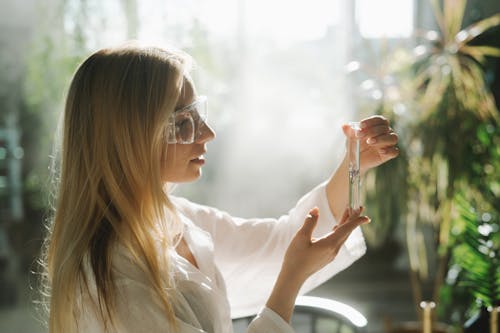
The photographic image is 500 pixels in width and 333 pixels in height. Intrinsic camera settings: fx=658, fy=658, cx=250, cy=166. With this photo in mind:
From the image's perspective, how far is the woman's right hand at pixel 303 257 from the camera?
47.5 inches

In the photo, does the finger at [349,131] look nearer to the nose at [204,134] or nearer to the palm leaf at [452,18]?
the nose at [204,134]

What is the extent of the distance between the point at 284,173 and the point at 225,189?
283 mm

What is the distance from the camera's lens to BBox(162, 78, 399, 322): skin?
121 centimetres

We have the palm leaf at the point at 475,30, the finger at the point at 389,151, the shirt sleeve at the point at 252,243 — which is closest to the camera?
the finger at the point at 389,151

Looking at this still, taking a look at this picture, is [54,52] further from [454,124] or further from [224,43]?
[454,124]

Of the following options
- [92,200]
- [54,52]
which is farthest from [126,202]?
[54,52]

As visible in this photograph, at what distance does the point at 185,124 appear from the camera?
1.24 metres

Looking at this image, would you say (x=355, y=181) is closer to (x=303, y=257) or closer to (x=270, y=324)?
(x=303, y=257)

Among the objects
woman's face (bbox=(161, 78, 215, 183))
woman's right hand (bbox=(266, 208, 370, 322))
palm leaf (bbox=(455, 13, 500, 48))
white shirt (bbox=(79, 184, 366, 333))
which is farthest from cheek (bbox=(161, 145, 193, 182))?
palm leaf (bbox=(455, 13, 500, 48))

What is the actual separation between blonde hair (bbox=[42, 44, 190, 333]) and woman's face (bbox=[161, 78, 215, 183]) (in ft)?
0.16

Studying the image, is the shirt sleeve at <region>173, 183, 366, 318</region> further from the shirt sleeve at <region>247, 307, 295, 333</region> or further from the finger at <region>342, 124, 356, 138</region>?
the shirt sleeve at <region>247, 307, 295, 333</region>

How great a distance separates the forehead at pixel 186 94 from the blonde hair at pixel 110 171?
0.04 metres

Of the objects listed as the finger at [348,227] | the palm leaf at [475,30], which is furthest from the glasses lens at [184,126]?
the palm leaf at [475,30]

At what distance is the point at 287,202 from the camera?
3.07 metres
